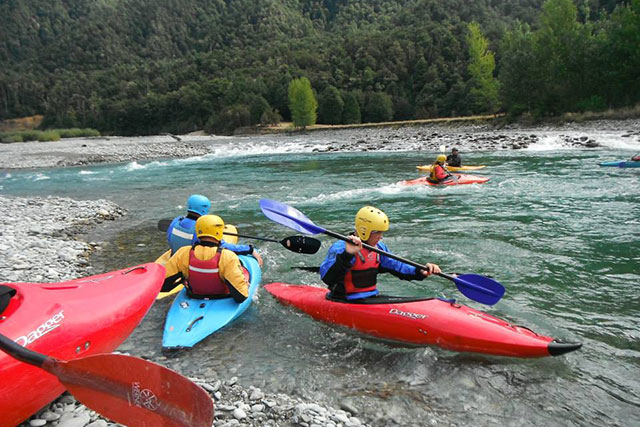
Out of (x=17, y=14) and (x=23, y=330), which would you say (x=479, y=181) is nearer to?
(x=23, y=330)

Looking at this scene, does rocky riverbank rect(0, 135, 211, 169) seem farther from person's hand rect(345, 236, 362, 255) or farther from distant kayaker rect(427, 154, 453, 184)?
person's hand rect(345, 236, 362, 255)

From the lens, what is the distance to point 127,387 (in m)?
2.27

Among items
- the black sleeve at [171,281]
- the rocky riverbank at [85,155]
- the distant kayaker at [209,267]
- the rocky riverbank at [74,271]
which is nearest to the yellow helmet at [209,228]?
the distant kayaker at [209,267]

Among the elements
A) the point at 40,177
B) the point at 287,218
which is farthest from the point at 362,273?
the point at 40,177

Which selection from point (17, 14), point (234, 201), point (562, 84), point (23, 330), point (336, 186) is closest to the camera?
point (23, 330)

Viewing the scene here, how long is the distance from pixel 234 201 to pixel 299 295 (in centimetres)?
780

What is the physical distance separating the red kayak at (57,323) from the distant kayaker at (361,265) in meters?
1.76

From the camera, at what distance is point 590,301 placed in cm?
A: 470

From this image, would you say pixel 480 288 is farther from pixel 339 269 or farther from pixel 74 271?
pixel 74 271

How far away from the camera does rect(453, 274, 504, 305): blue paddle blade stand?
165 inches

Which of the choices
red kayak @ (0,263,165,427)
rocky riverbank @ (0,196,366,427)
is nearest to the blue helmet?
red kayak @ (0,263,165,427)

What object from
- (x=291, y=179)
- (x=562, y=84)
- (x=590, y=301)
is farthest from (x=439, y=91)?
(x=590, y=301)

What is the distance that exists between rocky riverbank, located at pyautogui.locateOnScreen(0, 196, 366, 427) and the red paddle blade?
1.79ft

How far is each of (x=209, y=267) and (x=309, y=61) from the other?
84.6m
